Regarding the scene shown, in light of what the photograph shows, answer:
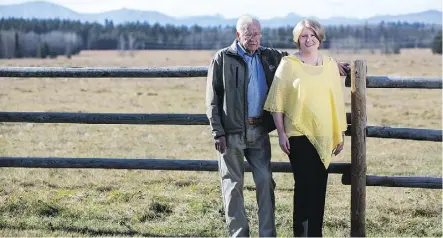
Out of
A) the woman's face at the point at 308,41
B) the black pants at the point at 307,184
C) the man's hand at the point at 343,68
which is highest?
the woman's face at the point at 308,41

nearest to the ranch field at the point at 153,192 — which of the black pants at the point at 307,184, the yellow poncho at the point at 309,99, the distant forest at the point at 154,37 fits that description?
the black pants at the point at 307,184

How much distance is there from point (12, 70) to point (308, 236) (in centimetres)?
331

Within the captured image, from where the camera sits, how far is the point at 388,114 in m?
18.5

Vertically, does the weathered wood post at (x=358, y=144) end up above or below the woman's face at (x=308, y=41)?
below

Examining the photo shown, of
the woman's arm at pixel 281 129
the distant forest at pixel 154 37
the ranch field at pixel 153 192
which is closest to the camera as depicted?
the woman's arm at pixel 281 129

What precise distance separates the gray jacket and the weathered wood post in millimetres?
787

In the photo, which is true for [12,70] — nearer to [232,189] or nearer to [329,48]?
[232,189]

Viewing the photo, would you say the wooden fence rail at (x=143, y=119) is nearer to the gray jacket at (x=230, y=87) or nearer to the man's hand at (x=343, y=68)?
the man's hand at (x=343, y=68)

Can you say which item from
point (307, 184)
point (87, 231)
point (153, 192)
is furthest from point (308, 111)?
point (153, 192)

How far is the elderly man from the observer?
15.8ft

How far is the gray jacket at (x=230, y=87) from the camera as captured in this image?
483 cm

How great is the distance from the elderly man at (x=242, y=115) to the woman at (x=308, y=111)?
7.0 inches

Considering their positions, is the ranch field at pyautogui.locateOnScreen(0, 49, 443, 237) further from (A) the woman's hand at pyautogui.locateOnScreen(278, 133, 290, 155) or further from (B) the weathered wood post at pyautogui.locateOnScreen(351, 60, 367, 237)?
(A) the woman's hand at pyautogui.locateOnScreen(278, 133, 290, 155)

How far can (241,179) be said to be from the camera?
16.7 feet
